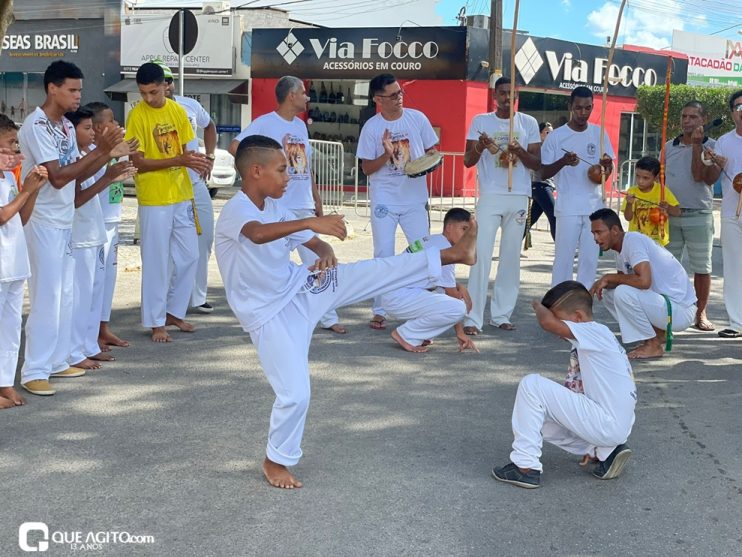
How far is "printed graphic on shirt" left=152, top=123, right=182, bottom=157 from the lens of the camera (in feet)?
25.3

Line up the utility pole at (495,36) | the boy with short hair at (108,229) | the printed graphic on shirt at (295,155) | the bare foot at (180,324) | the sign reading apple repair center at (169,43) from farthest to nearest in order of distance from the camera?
the sign reading apple repair center at (169,43), the utility pole at (495,36), the bare foot at (180,324), the printed graphic on shirt at (295,155), the boy with short hair at (108,229)

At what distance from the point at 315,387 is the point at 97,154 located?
208cm

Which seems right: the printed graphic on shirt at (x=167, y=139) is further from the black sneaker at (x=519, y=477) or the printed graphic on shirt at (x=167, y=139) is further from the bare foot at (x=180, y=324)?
the black sneaker at (x=519, y=477)

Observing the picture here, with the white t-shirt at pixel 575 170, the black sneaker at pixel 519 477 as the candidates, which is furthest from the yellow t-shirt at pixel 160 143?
the black sneaker at pixel 519 477

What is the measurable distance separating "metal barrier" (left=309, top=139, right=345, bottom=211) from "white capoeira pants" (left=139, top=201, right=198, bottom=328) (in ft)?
33.0

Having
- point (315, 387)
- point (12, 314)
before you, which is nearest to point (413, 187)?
point (315, 387)

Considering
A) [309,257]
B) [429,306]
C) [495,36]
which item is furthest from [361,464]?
[495,36]

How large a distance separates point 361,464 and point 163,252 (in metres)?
3.47

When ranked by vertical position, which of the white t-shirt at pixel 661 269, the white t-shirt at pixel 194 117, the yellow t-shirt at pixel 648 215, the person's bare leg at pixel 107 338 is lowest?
the person's bare leg at pixel 107 338

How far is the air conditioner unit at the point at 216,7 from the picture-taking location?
27938mm

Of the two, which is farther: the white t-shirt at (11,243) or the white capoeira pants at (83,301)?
the white capoeira pants at (83,301)

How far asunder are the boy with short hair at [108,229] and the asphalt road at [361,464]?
0.24 m

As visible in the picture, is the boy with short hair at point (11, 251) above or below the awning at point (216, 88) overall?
below

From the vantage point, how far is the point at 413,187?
8484 mm
